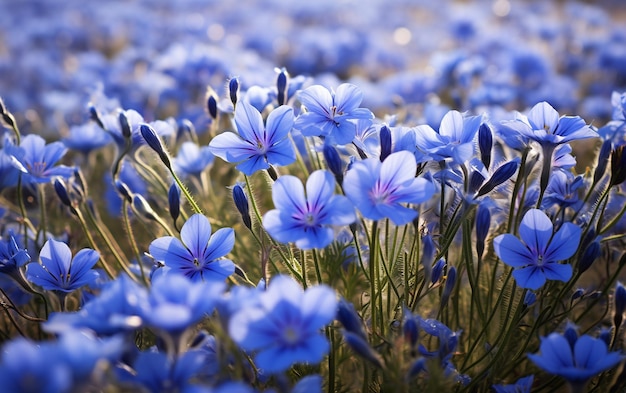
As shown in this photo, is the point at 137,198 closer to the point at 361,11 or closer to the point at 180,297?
the point at 180,297

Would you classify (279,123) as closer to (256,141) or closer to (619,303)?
(256,141)

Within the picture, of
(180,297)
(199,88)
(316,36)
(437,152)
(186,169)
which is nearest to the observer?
(180,297)

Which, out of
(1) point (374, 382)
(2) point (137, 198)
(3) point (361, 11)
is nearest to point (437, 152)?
(1) point (374, 382)

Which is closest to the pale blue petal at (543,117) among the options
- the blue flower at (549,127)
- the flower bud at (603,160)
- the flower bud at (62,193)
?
the blue flower at (549,127)

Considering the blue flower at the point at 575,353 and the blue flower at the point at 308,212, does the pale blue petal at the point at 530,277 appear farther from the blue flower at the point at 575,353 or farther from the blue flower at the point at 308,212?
the blue flower at the point at 308,212

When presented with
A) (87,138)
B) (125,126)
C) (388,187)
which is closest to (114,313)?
(388,187)
